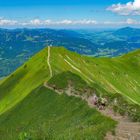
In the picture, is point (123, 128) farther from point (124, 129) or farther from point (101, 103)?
point (101, 103)

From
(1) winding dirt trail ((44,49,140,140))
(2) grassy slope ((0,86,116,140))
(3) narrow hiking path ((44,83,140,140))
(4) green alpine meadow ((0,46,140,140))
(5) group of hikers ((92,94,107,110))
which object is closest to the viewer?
(1) winding dirt trail ((44,49,140,140))

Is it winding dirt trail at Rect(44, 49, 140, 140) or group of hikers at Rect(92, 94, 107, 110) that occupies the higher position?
winding dirt trail at Rect(44, 49, 140, 140)

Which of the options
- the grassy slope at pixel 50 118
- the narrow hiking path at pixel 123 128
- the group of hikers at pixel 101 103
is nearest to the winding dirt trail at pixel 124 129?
the narrow hiking path at pixel 123 128

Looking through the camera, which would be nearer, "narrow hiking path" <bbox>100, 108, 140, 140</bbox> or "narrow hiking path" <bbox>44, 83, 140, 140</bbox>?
"narrow hiking path" <bbox>100, 108, 140, 140</bbox>

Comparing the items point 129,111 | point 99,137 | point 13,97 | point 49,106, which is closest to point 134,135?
point 99,137

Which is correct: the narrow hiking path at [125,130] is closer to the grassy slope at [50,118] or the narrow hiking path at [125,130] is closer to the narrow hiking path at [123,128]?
the narrow hiking path at [123,128]

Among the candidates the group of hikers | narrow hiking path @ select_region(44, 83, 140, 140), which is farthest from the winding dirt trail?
the group of hikers

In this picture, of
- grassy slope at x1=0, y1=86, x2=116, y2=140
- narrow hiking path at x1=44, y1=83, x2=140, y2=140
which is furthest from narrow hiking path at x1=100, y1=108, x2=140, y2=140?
grassy slope at x1=0, y1=86, x2=116, y2=140

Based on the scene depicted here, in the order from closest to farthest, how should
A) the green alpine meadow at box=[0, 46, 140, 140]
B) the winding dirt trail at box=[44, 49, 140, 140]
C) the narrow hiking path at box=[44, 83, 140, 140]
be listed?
1. the winding dirt trail at box=[44, 49, 140, 140]
2. the narrow hiking path at box=[44, 83, 140, 140]
3. the green alpine meadow at box=[0, 46, 140, 140]

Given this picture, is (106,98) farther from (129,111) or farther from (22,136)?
(22,136)

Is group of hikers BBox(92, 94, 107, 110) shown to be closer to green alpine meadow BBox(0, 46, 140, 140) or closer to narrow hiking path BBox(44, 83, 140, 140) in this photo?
green alpine meadow BBox(0, 46, 140, 140)
